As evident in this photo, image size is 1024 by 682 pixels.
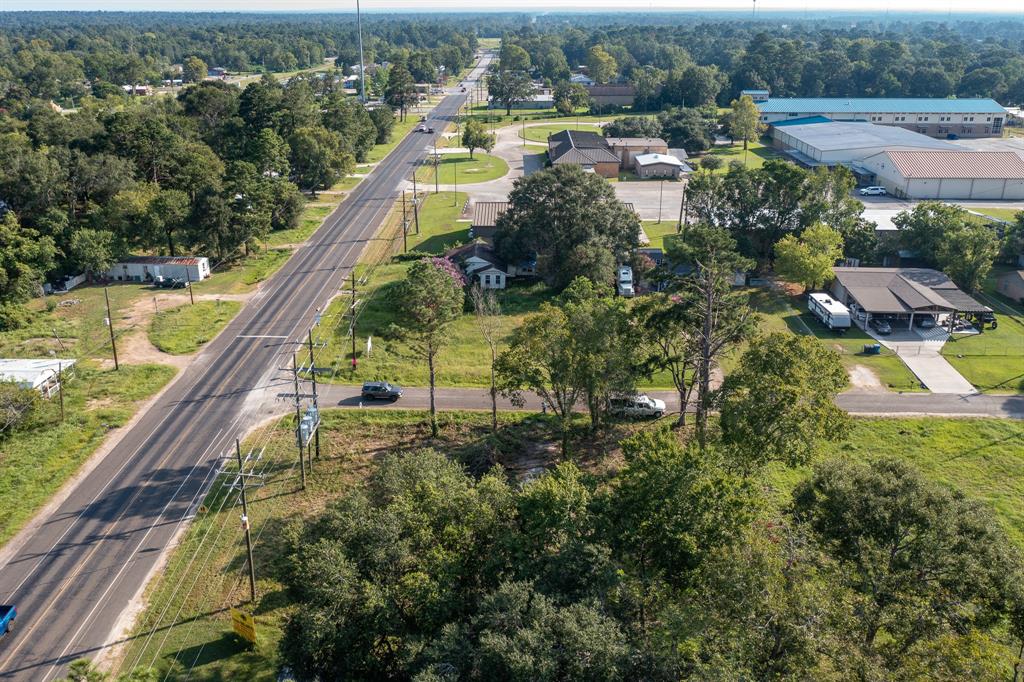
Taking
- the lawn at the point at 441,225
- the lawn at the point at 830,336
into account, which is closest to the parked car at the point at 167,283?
the lawn at the point at 441,225

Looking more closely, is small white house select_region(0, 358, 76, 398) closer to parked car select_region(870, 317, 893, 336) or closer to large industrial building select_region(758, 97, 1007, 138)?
parked car select_region(870, 317, 893, 336)

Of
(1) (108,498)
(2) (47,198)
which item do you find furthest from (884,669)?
(2) (47,198)

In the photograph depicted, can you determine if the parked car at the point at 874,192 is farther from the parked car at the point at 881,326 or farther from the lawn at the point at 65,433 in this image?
the lawn at the point at 65,433

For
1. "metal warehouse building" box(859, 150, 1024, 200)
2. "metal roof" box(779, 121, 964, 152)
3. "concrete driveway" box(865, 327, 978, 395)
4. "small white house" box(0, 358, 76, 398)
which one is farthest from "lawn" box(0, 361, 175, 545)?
"metal roof" box(779, 121, 964, 152)

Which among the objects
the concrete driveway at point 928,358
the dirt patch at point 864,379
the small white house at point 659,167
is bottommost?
the dirt patch at point 864,379

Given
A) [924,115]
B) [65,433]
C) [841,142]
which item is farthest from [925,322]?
[924,115]

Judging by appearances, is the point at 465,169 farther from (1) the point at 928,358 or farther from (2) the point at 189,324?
(1) the point at 928,358
